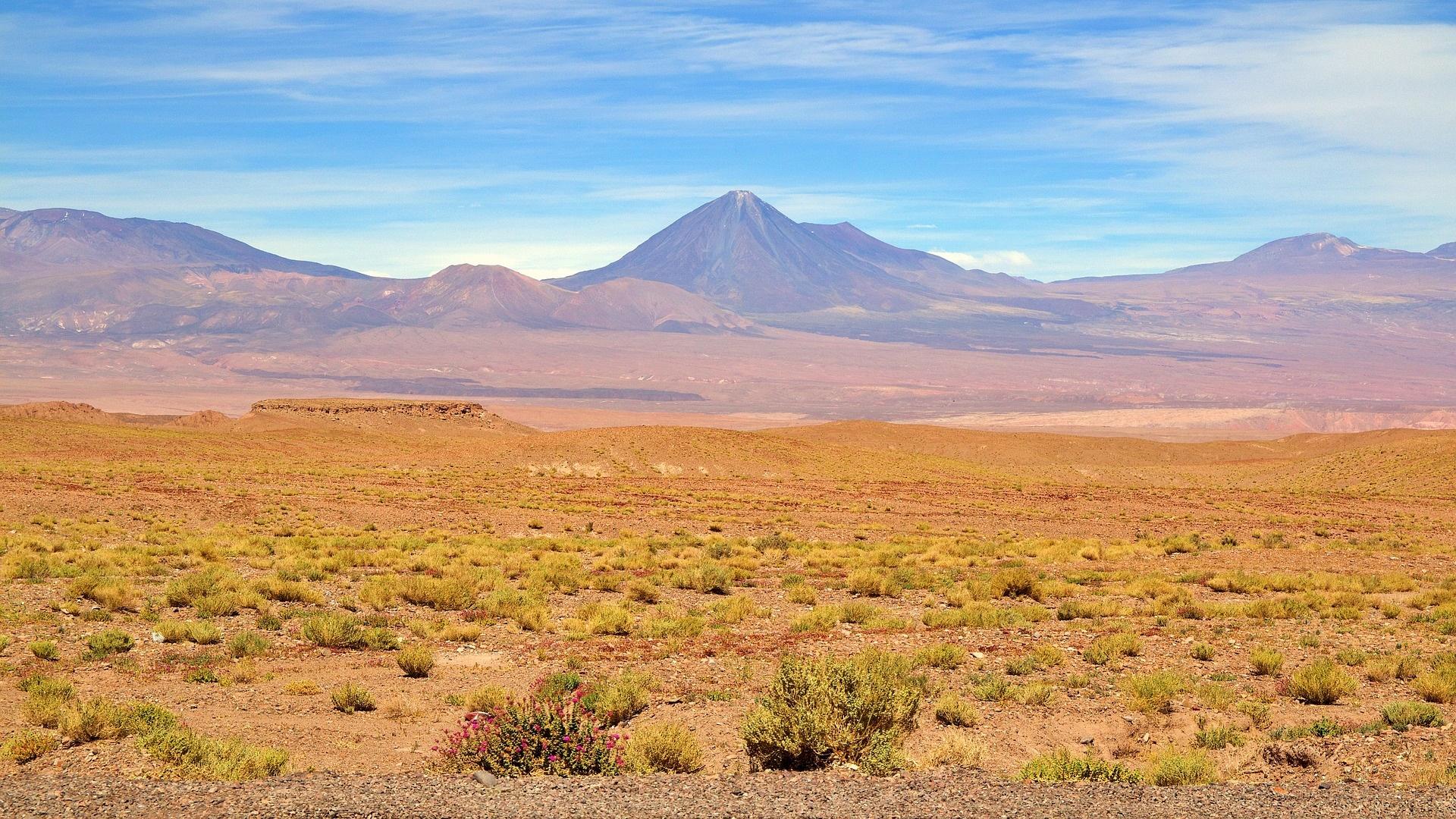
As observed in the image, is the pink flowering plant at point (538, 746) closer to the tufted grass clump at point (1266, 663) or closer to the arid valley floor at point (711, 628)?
the arid valley floor at point (711, 628)

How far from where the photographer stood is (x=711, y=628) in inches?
581

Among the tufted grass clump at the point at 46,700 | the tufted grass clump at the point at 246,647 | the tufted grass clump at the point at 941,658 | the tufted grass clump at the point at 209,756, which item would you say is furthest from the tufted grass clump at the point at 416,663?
the tufted grass clump at the point at 941,658

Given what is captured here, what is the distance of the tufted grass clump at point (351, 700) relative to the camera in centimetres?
1048

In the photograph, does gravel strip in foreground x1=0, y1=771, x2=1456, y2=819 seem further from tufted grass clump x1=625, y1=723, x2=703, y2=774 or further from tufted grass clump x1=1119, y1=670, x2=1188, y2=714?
tufted grass clump x1=1119, y1=670, x2=1188, y2=714

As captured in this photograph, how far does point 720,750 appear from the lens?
30.8 feet

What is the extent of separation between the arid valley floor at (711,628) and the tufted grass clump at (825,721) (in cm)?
33

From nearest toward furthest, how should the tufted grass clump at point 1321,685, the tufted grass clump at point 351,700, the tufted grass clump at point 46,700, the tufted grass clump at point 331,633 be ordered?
the tufted grass clump at point 46,700
the tufted grass clump at point 351,700
the tufted grass clump at point 1321,685
the tufted grass clump at point 331,633

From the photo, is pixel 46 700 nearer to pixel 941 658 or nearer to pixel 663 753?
pixel 663 753

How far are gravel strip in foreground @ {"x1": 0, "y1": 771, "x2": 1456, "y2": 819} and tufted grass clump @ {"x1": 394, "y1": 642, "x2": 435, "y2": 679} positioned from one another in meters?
4.29

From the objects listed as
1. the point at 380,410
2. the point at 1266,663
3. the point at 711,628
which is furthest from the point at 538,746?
the point at 380,410

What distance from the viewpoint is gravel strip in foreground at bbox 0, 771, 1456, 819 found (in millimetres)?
6633

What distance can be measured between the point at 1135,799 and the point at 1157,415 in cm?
17618

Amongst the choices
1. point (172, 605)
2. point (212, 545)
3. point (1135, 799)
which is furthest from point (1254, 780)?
point (212, 545)

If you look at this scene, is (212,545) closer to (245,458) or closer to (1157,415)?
(245,458)
